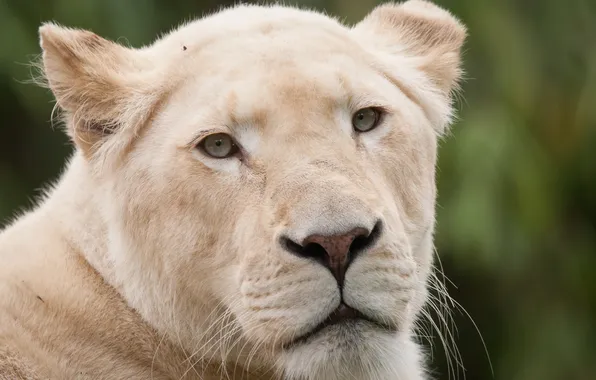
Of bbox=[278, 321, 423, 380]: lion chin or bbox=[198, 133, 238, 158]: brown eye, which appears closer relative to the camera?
bbox=[278, 321, 423, 380]: lion chin

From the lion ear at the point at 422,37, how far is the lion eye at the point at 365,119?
49cm

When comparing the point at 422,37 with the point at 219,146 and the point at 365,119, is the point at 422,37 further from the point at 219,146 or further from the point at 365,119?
the point at 219,146

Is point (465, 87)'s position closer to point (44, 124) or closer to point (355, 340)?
point (44, 124)

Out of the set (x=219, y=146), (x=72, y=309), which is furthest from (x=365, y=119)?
(x=72, y=309)

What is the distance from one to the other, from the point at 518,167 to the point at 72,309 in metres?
4.85

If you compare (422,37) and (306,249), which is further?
(422,37)

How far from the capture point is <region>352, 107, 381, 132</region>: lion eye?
355 cm

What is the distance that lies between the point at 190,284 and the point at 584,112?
4.88m

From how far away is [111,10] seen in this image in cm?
846

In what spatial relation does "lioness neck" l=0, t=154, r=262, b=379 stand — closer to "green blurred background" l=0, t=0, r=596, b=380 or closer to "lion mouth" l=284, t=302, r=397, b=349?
"lion mouth" l=284, t=302, r=397, b=349

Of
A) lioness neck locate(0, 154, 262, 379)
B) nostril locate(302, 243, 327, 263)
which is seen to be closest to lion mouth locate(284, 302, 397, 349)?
nostril locate(302, 243, 327, 263)

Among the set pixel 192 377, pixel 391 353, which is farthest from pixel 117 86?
pixel 391 353

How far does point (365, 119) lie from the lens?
3574 millimetres

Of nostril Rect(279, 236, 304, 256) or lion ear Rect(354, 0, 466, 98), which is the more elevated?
lion ear Rect(354, 0, 466, 98)
